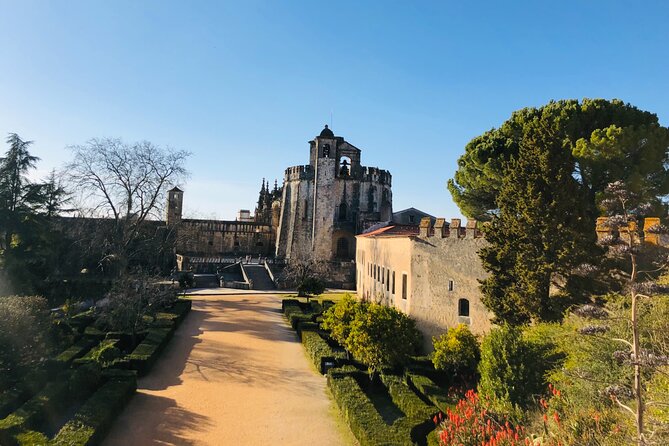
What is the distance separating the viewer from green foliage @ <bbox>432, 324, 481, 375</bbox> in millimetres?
15258

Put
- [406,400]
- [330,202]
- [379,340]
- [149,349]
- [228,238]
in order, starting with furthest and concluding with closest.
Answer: [228,238] → [330,202] → [149,349] → [379,340] → [406,400]

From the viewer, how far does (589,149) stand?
17.1 metres

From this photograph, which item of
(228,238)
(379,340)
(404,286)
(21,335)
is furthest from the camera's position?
(228,238)

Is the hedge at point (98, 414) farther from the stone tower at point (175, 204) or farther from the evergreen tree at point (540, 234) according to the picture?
the stone tower at point (175, 204)

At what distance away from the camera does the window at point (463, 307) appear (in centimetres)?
1794

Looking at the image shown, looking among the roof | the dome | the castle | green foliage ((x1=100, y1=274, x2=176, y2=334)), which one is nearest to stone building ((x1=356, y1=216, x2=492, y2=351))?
the roof

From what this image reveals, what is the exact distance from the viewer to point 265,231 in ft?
179

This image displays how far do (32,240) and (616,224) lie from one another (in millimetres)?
32083

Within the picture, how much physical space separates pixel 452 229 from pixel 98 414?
585 inches

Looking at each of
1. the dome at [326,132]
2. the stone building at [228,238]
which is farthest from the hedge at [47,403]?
the stone building at [228,238]

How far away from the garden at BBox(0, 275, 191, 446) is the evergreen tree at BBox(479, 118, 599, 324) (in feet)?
44.3

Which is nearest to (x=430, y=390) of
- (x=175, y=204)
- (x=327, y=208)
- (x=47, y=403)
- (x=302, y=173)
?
(x=47, y=403)

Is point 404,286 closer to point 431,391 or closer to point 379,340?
point 379,340

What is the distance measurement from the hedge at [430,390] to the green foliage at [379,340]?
3.23ft
